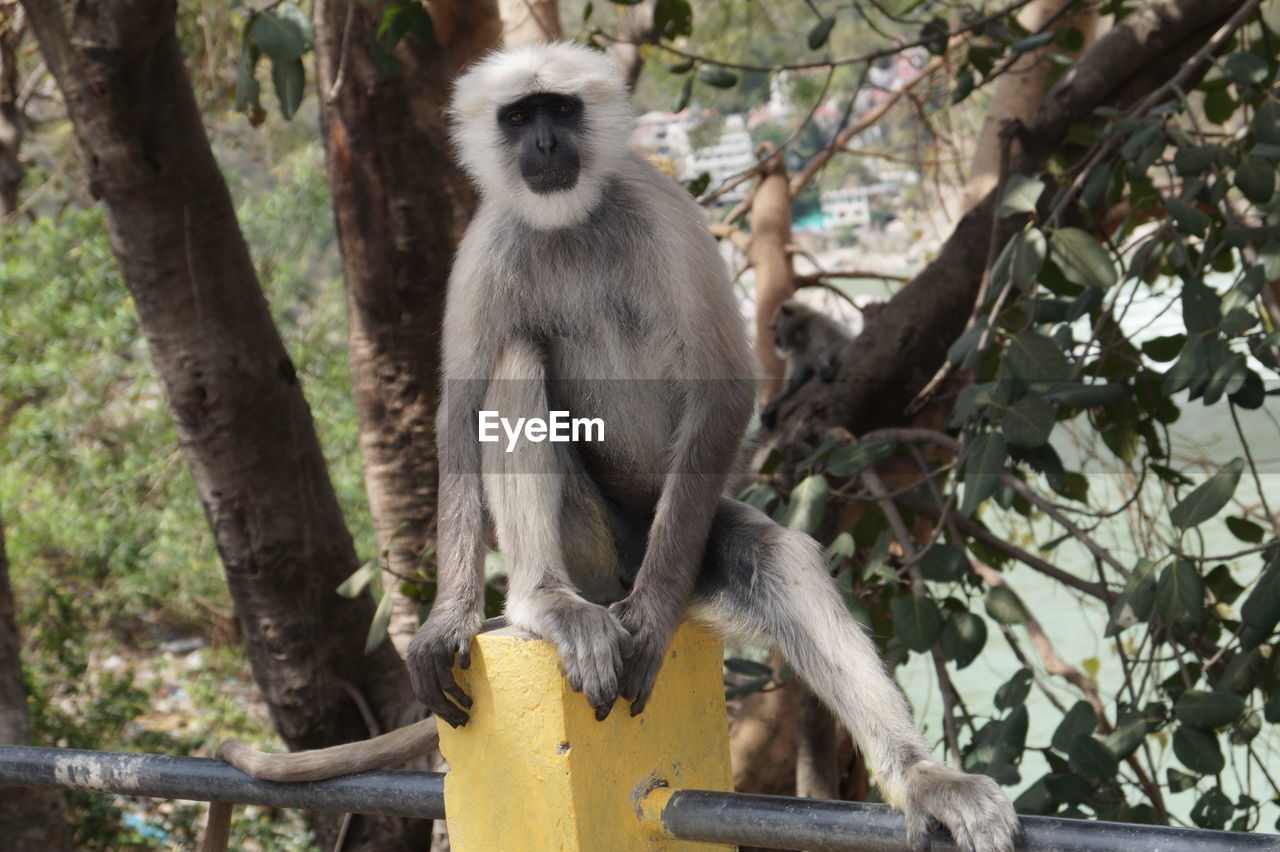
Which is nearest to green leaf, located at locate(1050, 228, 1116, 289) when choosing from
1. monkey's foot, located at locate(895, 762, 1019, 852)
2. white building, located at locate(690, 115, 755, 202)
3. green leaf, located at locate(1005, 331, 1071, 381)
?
green leaf, located at locate(1005, 331, 1071, 381)

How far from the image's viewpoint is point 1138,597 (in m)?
2.62

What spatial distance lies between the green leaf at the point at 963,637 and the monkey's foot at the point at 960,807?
1.08 meters

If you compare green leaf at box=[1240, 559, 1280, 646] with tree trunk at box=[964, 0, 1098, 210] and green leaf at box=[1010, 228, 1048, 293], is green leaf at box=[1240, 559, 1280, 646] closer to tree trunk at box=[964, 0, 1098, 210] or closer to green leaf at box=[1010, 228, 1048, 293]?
green leaf at box=[1010, 228, 1048, 293]

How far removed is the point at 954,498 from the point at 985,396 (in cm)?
39

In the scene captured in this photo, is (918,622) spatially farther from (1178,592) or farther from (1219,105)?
(1219,105)

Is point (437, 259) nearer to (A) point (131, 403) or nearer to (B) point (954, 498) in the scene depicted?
(B) point (954, 498)

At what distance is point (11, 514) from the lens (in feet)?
25.1

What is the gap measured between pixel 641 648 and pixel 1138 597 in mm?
1110

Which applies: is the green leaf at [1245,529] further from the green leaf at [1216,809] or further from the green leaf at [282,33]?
the green leaf at [282,33]

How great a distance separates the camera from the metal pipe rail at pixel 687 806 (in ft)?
4.42

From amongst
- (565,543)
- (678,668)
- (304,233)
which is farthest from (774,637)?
(304,233)

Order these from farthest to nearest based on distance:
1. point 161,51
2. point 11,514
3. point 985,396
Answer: point 11,514
point 161,51
point 985,396

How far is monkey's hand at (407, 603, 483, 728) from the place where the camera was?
2.01 m

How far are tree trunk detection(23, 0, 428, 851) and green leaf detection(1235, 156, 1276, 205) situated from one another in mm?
2572
